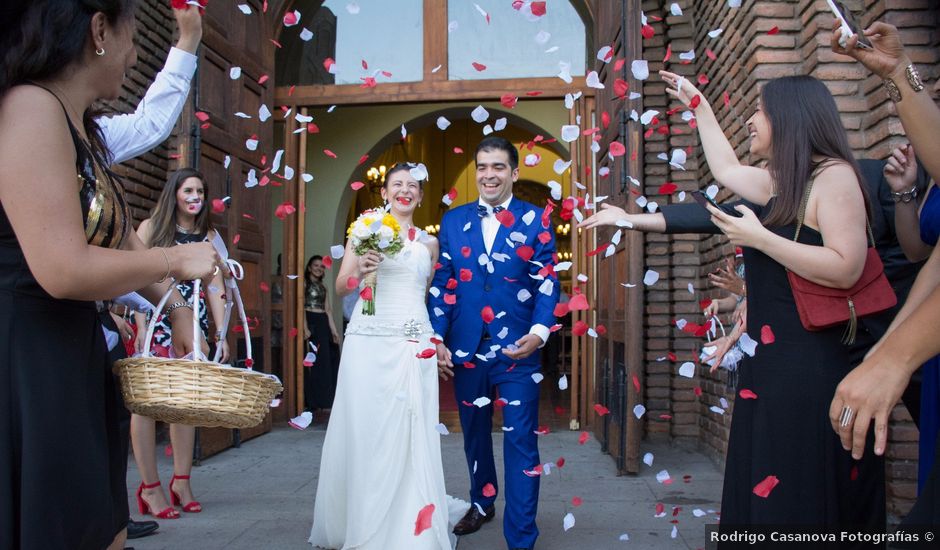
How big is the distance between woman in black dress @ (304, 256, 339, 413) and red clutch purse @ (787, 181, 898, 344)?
6.87m

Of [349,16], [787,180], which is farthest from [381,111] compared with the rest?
[787,180]

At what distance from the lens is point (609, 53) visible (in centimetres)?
604

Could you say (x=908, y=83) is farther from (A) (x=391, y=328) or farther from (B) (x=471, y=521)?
(B) (x=471, y=521)

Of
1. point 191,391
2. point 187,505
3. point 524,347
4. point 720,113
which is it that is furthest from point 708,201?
point 187,505

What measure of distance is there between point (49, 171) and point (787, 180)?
6.84 ft

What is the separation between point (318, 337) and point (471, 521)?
16.2 ft

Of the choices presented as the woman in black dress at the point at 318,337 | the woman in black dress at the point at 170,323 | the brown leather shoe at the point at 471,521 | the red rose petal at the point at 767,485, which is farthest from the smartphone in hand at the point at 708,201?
the woman in black dress at the point at 318,337

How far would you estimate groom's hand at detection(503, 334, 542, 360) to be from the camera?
3.96m

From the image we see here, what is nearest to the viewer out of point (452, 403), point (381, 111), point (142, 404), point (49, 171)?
point (49, 171)

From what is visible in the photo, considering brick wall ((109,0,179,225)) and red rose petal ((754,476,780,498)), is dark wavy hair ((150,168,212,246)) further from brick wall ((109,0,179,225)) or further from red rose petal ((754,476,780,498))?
red rose petal ((754,476,780,498))

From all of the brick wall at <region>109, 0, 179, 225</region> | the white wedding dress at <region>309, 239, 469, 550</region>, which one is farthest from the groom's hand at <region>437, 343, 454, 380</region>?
the brick wall at <region>109, 0, 179, 225</region>

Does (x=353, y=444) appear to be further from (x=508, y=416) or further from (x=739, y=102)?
(x=739, y=102)

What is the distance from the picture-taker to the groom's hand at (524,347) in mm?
3961

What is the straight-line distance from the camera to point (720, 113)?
559cm
